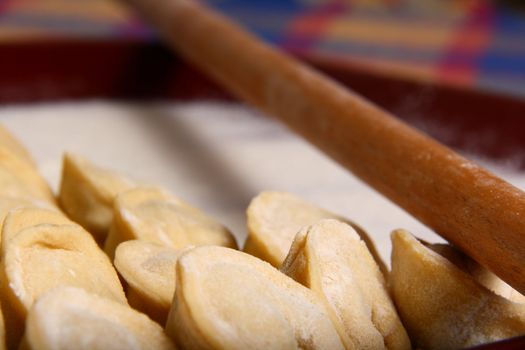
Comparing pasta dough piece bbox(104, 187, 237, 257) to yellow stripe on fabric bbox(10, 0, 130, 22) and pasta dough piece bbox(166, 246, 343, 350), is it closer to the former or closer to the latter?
pasta dough piece bbox(166, 246, 343, 350)

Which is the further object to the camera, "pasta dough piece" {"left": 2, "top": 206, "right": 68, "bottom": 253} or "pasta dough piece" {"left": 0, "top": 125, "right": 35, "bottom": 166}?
"pasta dough piece" {"left": 0, "top": 125, "right": 35, "bottom": 166}

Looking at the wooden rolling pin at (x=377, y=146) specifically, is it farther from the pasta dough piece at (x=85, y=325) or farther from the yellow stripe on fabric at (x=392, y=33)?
the yellow stripe on fabric at (x=392, y=33)

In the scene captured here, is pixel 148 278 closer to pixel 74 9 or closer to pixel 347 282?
pixel 347 282

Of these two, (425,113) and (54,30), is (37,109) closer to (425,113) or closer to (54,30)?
(425,113)

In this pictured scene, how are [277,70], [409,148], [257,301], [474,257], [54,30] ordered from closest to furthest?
[257,301] < [474,257] < [409,148] < [277,70] < [54,30]

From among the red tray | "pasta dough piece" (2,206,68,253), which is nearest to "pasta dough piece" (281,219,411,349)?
"pasta dough piece" (2,206,68,253)

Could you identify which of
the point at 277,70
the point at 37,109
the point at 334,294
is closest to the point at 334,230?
the point at 334,294

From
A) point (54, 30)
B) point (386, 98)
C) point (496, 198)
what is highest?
point (496, 198)
